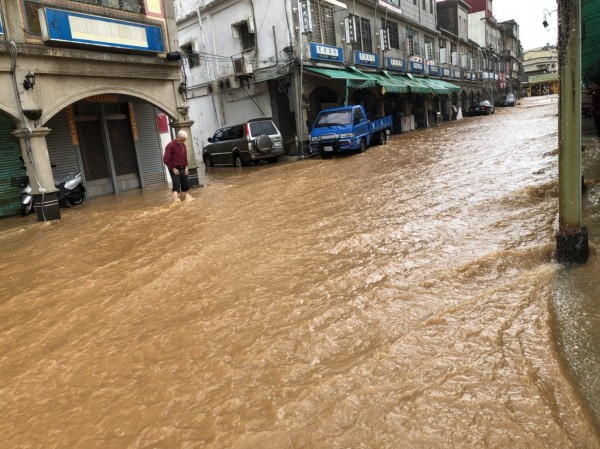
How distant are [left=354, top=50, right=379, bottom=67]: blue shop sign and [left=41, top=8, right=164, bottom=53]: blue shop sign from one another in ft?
41.8

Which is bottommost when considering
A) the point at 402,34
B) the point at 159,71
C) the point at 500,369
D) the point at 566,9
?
the point at 500,369

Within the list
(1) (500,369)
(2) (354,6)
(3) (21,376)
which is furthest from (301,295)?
(2) (354,6)

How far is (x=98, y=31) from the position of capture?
10.7 meters

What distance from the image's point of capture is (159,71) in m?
12.2

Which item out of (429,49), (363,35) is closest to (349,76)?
(363,35)

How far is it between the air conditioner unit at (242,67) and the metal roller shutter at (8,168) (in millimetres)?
9999

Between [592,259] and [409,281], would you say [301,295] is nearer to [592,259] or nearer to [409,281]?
[409,281]

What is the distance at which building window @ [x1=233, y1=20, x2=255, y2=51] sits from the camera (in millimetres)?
20359

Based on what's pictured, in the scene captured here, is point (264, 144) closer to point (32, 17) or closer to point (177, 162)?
point (177, 162)

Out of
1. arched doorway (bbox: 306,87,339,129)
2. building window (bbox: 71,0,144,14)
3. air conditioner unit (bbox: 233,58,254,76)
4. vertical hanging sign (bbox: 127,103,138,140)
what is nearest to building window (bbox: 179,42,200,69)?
air conditioner unit (bbox: 233,58,254,76)

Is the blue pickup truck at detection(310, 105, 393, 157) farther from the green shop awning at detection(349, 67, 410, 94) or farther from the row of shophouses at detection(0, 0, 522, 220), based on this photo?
the green shop awning at detection(349, 67, 410, 94)

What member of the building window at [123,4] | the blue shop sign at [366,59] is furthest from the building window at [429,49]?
the building window at [123,4]

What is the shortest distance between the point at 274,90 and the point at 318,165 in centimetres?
623

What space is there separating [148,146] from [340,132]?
6.76 m
